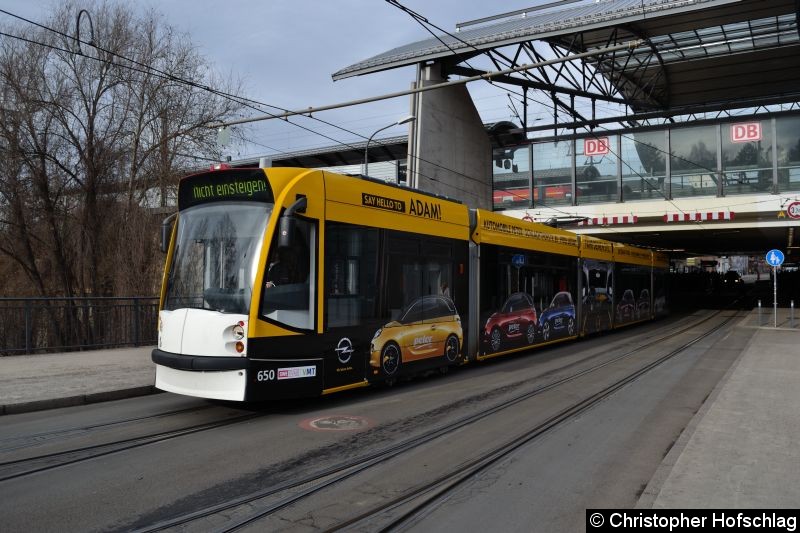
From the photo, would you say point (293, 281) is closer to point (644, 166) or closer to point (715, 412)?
point (715, 412)

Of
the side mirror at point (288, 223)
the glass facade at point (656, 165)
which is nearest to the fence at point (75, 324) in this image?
the side mirror at point (288, 223)

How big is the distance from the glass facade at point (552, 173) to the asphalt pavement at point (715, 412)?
16914 millimetres

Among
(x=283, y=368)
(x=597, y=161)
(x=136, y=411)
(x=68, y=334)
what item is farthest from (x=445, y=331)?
(x=597, y=161)

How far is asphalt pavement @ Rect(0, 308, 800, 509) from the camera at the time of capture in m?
4.79

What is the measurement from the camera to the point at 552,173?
3212cm

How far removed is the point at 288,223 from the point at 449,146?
2297 centimetres

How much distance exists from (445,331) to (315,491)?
643 centimetres

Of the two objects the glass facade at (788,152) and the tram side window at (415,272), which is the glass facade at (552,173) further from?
the tram side window at (415,272)

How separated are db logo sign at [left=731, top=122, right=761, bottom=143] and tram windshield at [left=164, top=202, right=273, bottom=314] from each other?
1098 inches

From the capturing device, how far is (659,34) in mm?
27203

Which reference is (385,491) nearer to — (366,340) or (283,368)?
(283,368)

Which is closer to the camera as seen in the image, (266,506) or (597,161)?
(266,506)

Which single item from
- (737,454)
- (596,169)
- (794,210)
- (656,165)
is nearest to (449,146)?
(596,169)

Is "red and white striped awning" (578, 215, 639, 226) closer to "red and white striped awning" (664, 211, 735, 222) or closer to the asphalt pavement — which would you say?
"red and white striped awning" (664, 211, 735, 222)
